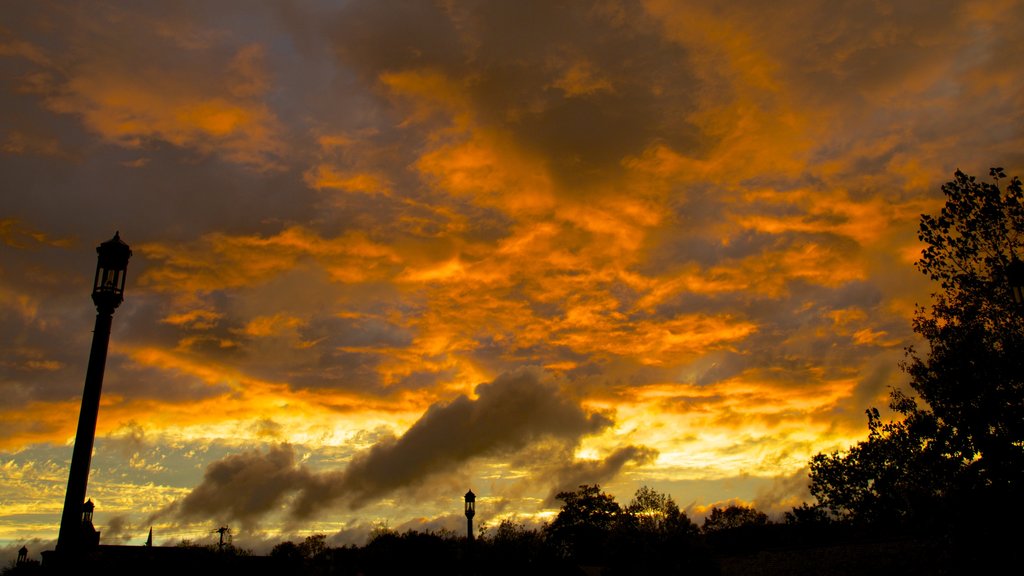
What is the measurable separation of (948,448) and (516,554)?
21.1 m

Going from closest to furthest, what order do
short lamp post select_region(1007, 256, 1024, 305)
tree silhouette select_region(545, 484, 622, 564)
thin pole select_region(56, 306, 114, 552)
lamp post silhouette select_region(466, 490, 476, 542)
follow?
short lamp post select_region(1007, 256, 1024, 305), thin pole select_region(56, 306, 114, 552), lamp post silhouette select_region(466, 490, 476, 542), tree silhouette select_region(545, 484, 622, 564)

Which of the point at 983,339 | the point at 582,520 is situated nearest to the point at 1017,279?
the point at 983,339

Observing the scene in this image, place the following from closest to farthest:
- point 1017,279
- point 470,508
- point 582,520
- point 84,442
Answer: point 1017,279 → point 84,442 → point 470,508 → point 582,520

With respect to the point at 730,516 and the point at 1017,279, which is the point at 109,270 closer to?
the point at 1017,279

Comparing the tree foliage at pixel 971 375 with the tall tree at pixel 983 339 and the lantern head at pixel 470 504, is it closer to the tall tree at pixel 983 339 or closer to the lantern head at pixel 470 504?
the tall tree at pixel 983 339

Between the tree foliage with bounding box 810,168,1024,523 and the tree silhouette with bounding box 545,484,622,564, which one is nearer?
the tree foliage with bounding box 810,168,1024,523

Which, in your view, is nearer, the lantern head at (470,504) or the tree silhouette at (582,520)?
the lantern head at (470,504)

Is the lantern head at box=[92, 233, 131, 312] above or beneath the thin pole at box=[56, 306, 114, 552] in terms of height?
above

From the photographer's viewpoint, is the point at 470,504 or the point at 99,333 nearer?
the point at 99,333

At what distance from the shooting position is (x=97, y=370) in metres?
16.7

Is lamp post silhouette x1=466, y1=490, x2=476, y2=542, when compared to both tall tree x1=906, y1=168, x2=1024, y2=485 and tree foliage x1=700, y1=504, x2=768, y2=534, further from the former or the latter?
tree foliage x1=700, y1=504, x2=768, y2=534

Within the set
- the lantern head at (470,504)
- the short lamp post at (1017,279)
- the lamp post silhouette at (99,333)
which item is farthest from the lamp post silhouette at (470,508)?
the short lamp post at (1017,279)

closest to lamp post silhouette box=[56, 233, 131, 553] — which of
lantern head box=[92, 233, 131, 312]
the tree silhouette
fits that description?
lantern head box=[92, 233, 131, 312]

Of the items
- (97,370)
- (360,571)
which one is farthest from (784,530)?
(97,370)
